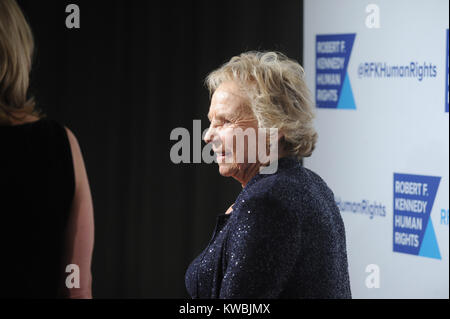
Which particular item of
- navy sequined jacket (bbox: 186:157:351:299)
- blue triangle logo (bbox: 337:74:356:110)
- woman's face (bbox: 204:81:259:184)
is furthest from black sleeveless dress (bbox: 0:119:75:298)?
blue triangle logo (bbox: 337:74:356:110)

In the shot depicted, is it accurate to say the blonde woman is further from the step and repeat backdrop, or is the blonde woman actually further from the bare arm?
the step and repeat backdrop

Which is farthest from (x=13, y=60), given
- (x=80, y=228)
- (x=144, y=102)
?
(x=144, y=102)

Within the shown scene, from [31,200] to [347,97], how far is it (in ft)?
9.86

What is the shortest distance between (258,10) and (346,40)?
573mm

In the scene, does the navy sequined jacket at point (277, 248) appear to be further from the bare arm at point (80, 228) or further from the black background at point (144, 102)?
the black background at point (144, 102)

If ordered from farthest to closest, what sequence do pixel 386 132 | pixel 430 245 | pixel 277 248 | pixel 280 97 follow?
pixel 386 132 → pixel 430 245 → pixel 280 97 → pixel 277 248

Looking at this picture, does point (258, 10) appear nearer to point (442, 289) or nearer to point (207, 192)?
point (207, 192)

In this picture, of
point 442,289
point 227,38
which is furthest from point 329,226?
point 227,38

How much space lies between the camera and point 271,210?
145 cm

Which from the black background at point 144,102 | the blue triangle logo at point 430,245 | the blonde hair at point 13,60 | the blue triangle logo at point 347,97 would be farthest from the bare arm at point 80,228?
the blue triangle logo at point 347,97

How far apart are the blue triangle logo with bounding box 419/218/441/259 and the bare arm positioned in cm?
268

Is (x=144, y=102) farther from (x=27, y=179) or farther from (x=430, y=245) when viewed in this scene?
(x=27, y=179)

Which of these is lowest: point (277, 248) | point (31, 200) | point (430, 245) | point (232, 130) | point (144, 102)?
Result: point (430, 245)

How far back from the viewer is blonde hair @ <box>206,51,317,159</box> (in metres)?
1.63
